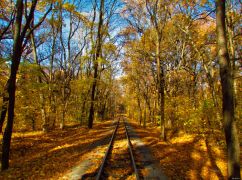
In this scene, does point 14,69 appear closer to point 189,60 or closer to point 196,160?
point 196,160

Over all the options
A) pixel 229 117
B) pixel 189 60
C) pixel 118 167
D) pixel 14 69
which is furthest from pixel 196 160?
pixel 189 60

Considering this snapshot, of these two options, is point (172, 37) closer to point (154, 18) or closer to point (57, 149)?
point (154, 18)

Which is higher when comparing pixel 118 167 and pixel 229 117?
pixel 229 117

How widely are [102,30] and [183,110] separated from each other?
13.1 meters

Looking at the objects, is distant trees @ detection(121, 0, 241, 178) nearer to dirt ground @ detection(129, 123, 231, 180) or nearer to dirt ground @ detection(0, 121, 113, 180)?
dirt ground @ detection(129, 123, 231, 180)

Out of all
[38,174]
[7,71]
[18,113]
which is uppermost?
[7,71]

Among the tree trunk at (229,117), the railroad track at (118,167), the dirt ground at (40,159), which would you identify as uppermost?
the tree trunk at (229,117)

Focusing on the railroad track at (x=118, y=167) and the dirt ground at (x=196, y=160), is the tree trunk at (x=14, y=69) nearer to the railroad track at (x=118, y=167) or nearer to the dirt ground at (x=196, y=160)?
the railroad track at (x=118, y=167)

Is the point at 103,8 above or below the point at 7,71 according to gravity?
above

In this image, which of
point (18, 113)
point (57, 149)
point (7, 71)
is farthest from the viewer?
point (18, 113)

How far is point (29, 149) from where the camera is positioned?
12500 millimetres

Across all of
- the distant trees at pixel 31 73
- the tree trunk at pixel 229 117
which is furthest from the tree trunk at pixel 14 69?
the tree trunk at pixel 229 117


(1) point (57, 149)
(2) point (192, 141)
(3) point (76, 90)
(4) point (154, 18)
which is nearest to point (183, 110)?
(2) point (192, 141)

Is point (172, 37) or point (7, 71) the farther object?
point (172, 37)
